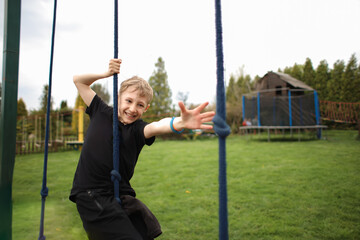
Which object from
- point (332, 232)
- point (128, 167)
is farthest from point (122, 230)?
point (332, 232)

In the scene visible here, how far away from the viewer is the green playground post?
4.84 ft

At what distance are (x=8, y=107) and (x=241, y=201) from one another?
8.29 feet

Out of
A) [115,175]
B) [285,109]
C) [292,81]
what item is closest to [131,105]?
[115,175]

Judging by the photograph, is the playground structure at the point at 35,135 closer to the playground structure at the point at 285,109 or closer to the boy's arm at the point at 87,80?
the playground structure at the point at 285,109

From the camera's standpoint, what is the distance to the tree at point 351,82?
2.72 metres

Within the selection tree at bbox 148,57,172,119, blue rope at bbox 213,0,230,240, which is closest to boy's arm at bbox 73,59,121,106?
blue rope at bbox 213,0,230,240

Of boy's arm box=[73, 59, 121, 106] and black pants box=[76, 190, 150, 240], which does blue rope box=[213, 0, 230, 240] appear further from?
boy's arm box=[73, 59, 121, 106]

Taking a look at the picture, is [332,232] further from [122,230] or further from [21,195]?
[21,195]

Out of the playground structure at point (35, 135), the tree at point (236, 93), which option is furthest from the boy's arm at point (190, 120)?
the tree at point (236, 93)

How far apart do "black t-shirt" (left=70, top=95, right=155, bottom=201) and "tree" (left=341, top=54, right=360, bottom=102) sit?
278cm

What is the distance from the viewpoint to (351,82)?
2.91 m

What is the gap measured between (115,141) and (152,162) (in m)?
4.44

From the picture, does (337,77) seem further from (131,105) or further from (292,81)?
(292,81)

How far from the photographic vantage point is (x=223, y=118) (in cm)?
75
